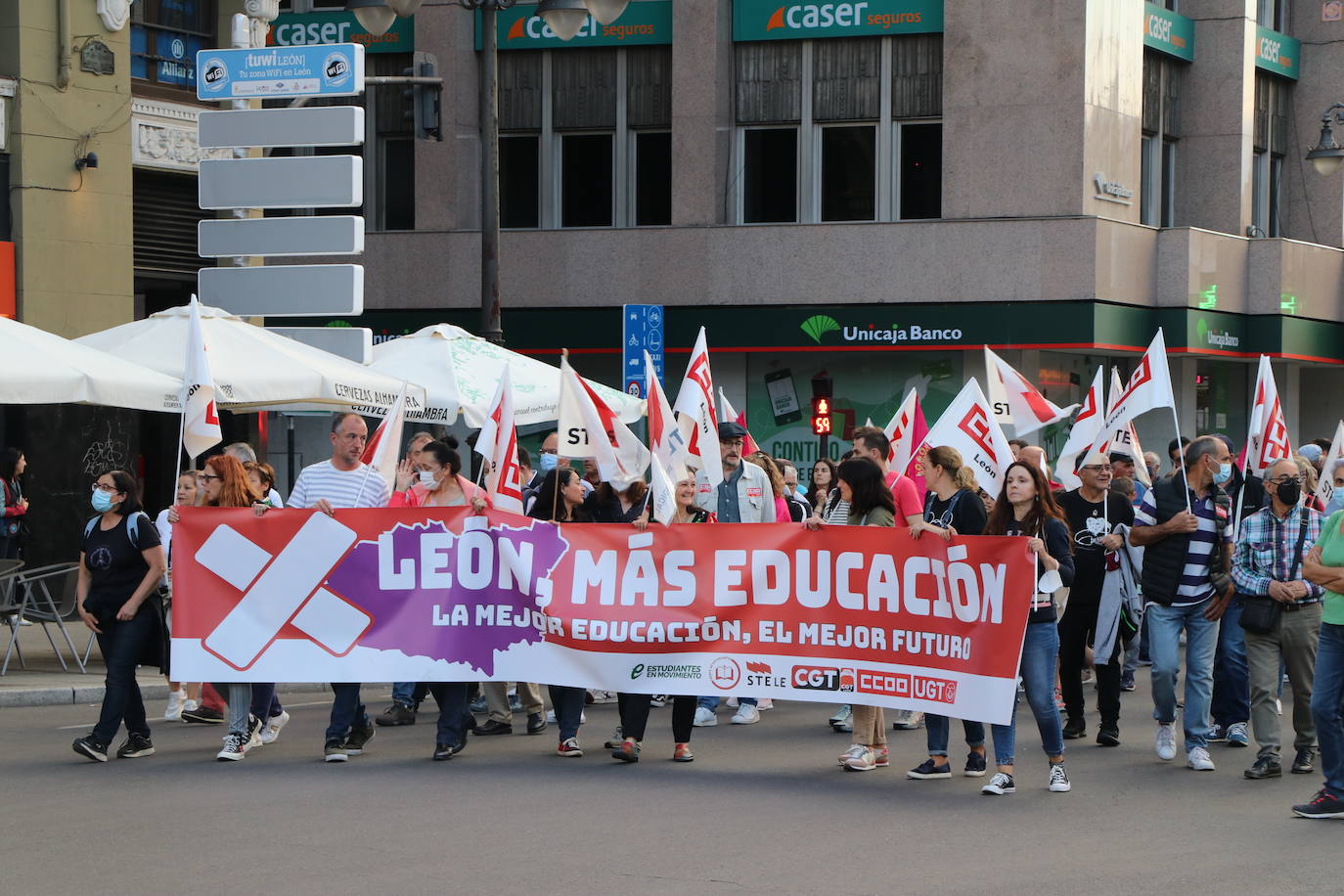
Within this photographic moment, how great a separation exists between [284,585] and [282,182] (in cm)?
797

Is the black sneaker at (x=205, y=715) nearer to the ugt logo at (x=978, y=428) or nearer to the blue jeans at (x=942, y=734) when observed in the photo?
the blue jeans at (x=942, y=734)

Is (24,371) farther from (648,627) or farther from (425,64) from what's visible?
(425,64)

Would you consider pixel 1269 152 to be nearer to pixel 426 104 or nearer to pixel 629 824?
pixel 426 104

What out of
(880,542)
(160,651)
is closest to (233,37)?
(160,651)

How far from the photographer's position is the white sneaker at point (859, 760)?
10.5m

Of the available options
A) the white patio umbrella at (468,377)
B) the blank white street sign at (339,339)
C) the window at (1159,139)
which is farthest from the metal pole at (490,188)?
the window at (1159,139)

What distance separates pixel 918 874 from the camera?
777 centimetres

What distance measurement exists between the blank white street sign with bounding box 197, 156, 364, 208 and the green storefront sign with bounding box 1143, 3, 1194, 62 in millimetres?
16759

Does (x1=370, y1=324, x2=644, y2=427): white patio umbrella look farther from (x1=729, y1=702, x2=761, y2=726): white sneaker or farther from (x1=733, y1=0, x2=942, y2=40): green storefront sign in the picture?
(x1=733, y1=0, x2=942, y2=40): green storefront sign

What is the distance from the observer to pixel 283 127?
18.0 metres

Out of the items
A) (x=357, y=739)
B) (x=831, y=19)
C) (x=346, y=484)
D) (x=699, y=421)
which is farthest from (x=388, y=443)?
(x=831, y=19)

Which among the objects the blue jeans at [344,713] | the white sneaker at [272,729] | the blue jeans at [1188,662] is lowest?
the white sneaker at [272,729]

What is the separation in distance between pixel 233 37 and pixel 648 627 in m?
10.5

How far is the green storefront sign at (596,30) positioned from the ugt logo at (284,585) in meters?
19.8
